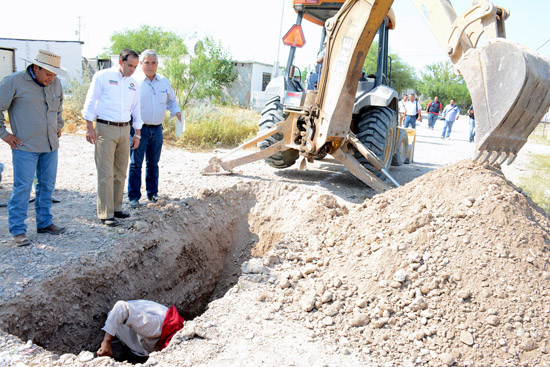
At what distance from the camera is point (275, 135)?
7145mm

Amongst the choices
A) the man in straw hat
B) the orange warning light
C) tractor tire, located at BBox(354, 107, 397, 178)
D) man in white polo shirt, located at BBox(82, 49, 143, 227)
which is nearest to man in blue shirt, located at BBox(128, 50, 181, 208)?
man in white polo shirt, located at BBox(82, 49, 143, 227)

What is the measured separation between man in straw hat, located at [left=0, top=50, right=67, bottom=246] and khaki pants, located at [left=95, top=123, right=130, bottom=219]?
17.2 inches

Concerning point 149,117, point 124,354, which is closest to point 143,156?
point 149,117

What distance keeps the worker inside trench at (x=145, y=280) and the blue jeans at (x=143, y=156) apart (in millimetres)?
632

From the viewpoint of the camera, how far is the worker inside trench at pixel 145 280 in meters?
3.29

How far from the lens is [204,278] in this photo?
488cm

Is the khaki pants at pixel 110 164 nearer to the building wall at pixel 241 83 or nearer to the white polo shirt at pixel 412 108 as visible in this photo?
the white polo shirt at pixel 412 108

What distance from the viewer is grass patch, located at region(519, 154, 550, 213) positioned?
21.0ft

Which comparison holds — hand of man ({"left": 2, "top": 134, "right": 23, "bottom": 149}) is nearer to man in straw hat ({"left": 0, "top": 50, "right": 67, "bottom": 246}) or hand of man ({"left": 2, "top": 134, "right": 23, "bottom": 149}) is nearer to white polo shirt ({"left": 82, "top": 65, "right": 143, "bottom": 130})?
man in straw hat ({"left": 0, "top": 50, "right": 67, "bottom": 246})

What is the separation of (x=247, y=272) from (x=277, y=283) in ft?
1.09

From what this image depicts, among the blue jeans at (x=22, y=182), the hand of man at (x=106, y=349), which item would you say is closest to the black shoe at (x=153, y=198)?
the blue jeans at (x=22, y=182)

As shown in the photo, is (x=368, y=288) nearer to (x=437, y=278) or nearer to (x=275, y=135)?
(x=437, y=278)

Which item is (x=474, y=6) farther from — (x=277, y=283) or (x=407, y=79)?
(x=407, y=79)

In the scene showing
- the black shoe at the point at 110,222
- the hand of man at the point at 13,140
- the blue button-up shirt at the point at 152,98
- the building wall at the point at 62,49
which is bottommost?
the black shoe at the point at 110,222
